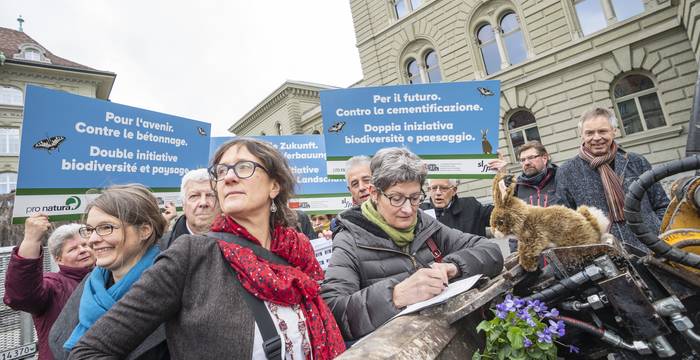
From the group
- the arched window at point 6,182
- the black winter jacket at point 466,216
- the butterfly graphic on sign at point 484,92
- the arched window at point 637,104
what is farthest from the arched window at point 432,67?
the arched window at point 6,182

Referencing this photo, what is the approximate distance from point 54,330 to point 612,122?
3884mm

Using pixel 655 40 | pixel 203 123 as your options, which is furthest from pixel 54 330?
pixel 655 40

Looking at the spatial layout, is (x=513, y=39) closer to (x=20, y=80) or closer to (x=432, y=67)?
(x=432, y=67)

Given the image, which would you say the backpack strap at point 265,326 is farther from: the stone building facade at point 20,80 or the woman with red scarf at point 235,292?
the stone building facade at point 20,80

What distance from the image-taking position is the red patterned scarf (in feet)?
4.15

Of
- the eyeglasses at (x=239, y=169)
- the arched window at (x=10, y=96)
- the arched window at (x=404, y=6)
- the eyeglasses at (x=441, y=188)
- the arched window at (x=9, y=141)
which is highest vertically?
the arched window at (x=10, y=96)

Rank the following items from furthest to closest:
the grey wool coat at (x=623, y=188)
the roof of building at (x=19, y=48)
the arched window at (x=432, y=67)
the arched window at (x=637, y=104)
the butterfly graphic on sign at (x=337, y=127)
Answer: the roof of building at (x=19, y=48) < the arched window at (x=432, y=67) < the arched window at (x=637, y=104) < the butterfly graphic on sign at (x=337, y=127) < the grey wool coat at (x=623, y=188)

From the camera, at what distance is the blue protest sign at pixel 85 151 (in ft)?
9.95

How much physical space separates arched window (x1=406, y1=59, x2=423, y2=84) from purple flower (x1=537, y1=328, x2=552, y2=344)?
15.8 metres

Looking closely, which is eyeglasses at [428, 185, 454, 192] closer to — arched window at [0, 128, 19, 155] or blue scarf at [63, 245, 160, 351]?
blue scarf at [63, 245, 160, 351]

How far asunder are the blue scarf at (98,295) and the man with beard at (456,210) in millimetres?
2783

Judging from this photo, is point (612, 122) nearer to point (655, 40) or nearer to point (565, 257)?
point (565, 257)

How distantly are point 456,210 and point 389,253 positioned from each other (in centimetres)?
213

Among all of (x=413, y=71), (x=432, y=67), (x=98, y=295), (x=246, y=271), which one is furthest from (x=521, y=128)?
(x=98, y=295)
